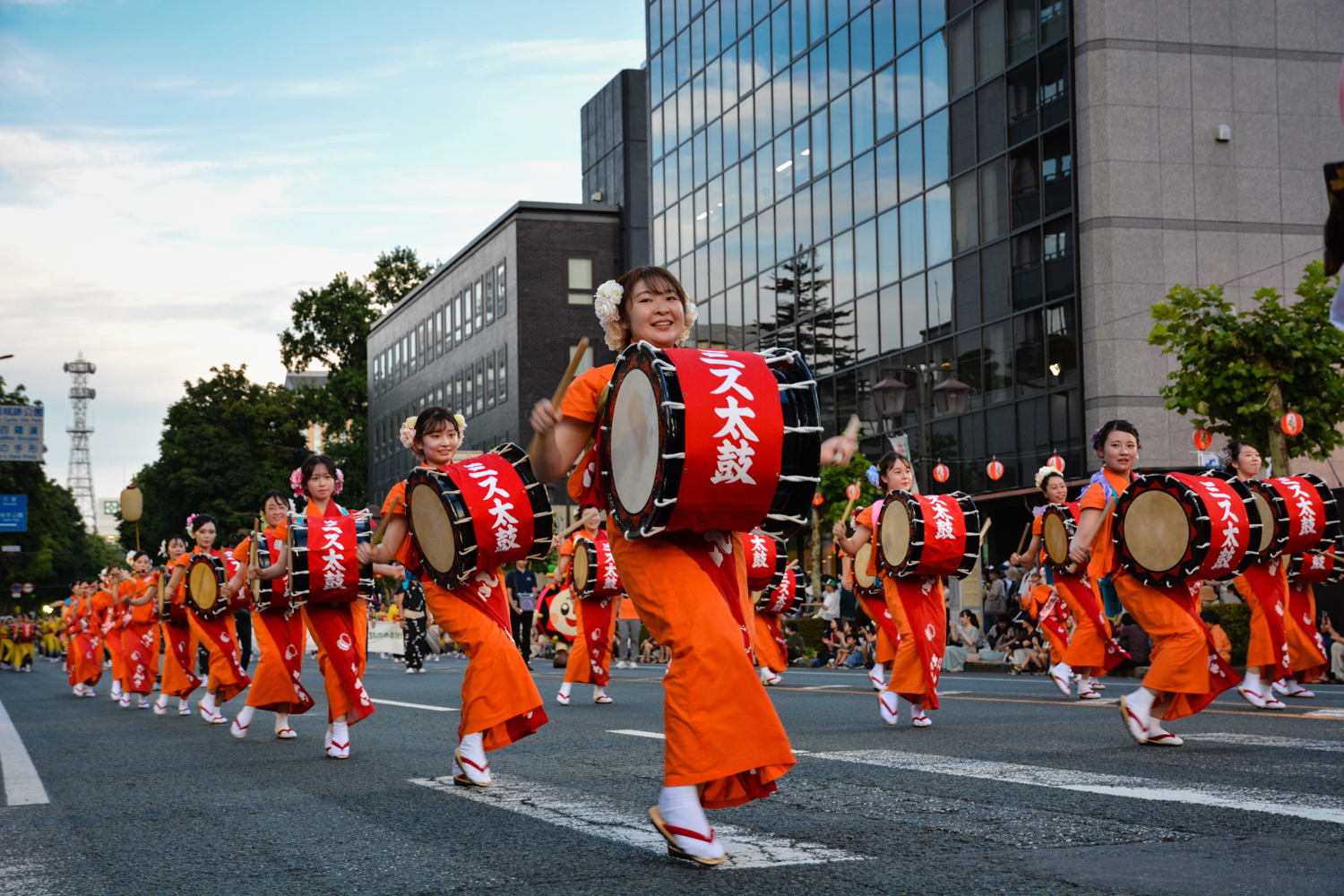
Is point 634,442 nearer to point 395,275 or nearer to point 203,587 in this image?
point 203,587

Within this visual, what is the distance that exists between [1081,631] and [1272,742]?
429cm

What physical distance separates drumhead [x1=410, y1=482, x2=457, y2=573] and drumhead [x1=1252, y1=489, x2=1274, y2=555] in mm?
5888

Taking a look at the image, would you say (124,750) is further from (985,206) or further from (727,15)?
(727,15)

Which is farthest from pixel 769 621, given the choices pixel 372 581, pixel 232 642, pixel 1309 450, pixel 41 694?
pixel 41 694

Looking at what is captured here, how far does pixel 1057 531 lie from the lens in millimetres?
12758

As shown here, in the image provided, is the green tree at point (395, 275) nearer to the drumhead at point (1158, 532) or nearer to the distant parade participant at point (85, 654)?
the distant parade participant at point (85, 654)

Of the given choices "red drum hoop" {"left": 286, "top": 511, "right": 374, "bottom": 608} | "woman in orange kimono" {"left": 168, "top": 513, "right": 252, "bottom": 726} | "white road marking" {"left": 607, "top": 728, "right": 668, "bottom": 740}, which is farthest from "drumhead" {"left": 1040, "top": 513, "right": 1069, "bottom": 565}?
"woman in orange kimono" {"left": 168, "top": 513, "right": 252, "bottom": 726}

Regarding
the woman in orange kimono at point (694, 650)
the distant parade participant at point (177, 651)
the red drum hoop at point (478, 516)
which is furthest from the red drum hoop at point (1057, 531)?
the distant parade participant at point (177, 651)

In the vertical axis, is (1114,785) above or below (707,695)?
below

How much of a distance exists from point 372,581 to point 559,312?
162 feet

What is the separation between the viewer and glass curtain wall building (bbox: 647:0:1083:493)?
29.8 metres

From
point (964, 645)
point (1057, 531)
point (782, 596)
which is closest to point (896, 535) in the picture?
point (1057, 531)

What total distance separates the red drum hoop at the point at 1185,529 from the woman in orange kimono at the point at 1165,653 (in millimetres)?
106

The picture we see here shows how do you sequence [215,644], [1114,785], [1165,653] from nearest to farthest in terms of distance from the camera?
1. [1114,785]
2. [1165,653]
3. [215,644]
